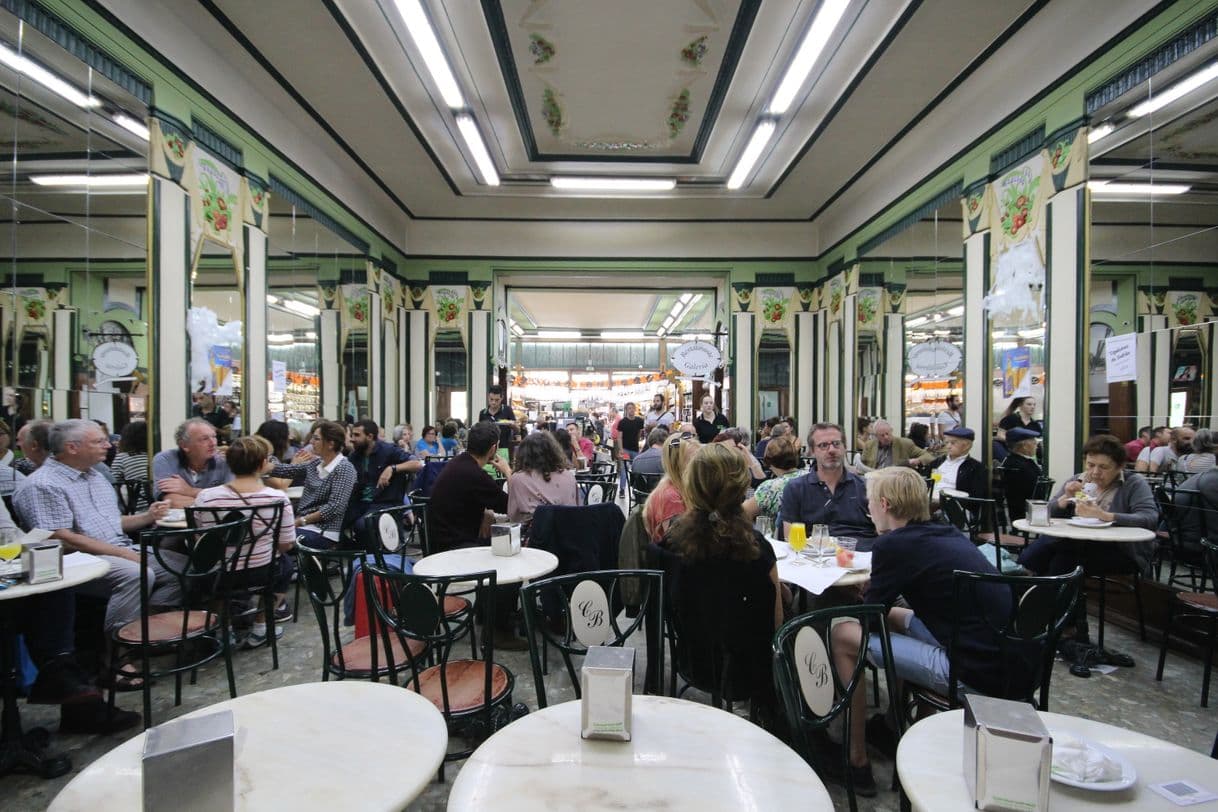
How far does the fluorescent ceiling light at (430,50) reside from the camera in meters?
4.63

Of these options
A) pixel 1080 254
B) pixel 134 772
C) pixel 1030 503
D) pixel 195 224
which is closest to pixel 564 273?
pixel 195 224

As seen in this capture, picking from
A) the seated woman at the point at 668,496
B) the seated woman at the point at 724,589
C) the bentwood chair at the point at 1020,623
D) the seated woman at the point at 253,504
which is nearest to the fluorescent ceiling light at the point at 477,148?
the seated woman at the point at 253,504

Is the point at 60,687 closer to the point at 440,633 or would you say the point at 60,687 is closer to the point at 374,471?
the point at 440,633

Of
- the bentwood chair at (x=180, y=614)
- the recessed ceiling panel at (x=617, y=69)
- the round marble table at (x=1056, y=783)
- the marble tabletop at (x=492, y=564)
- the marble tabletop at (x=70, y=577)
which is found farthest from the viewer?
the recessed ceiling panel at (x=617, y=69)

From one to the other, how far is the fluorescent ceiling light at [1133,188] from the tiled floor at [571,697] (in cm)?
284

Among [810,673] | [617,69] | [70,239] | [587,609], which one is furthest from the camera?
[617,69]

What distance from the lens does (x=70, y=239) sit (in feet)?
12.0

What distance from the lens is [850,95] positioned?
591 centimetres

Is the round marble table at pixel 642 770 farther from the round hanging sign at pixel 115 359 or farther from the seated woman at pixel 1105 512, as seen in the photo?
the round hanging sign at pixel 115 359

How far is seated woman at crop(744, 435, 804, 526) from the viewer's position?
12.5 feet

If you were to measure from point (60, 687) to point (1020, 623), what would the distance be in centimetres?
386

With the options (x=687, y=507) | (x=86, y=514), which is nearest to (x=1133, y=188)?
(x=687, y=507)

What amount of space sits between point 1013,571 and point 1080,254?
2.55 meters

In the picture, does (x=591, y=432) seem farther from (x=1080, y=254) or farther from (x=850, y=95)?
(x=1080, y=254)
